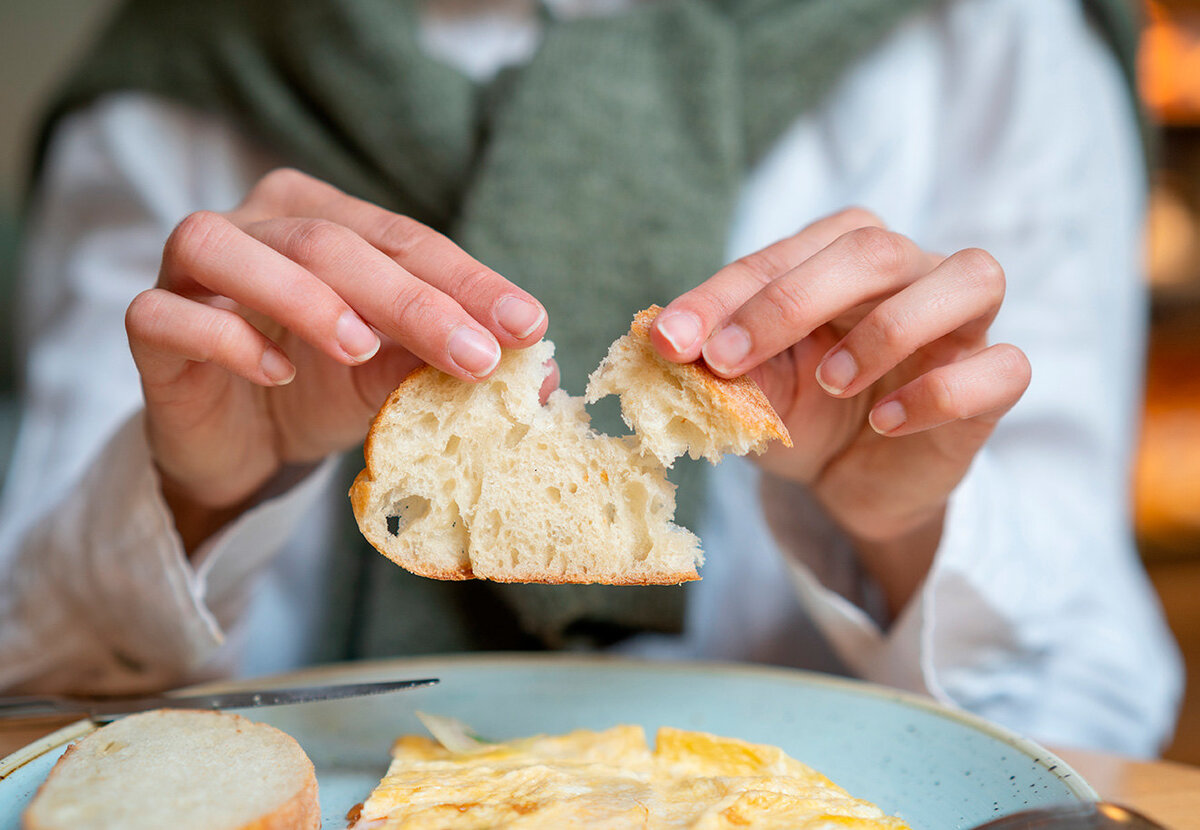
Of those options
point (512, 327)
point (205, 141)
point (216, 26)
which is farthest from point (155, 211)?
point (512, 327)

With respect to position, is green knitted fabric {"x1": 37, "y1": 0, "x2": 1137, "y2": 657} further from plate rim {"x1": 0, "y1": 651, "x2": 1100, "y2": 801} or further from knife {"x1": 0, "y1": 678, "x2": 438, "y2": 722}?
knife {"x1": 0, "y1": 678, "x2": 438, "y2": 722}

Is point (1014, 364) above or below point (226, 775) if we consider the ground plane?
above

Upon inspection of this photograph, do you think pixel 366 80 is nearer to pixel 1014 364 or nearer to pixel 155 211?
pixel 155 211

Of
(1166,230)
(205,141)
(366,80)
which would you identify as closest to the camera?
(366,80)

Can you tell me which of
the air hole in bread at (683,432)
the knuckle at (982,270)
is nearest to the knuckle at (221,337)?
the air hole in bread at (683,432)

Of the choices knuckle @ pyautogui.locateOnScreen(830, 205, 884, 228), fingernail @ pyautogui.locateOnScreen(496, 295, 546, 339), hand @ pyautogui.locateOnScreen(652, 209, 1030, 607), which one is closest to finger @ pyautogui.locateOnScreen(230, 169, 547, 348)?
fingernail @ pyautogui.locateOnScreen(496, 295, 546, 339)

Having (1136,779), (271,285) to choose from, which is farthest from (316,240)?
(1136,779)

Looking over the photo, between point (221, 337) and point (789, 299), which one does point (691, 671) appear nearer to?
point (789, 299)

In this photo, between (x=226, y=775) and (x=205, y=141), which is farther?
(x=205, y=141)
